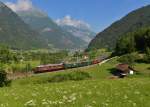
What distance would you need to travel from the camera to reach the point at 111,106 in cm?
1969

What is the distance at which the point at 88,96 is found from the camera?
77.1 ft

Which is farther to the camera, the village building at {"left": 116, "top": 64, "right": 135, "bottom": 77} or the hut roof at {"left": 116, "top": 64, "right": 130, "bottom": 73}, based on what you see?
the hut roof at {"left": 116, "top": 64, "right": 130, "bottom": 73}

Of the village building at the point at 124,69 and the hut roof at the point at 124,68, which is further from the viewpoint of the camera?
the hut roof at the point at 124,68

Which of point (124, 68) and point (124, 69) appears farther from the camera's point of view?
point (124, 68)

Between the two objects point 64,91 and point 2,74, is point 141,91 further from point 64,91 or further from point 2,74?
point 2,74

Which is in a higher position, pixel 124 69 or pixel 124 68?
pixel 124 68

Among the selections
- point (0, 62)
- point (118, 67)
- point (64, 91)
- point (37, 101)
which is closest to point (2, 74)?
point (0, 62)

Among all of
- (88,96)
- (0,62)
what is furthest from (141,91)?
(0,62)

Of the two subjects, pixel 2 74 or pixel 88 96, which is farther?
pixel 2 74

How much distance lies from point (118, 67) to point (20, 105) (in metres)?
142

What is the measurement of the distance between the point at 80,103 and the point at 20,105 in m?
3.47

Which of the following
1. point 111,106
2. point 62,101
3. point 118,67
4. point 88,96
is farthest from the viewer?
point 118,67

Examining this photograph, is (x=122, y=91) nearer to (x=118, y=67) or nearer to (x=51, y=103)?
(x=51, y=103)

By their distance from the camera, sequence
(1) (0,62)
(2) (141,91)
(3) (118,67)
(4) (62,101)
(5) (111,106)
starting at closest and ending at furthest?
(5) (111,106), (4) (62,101), (2) (141,91), (1) (0,62), (3) (118,67)
